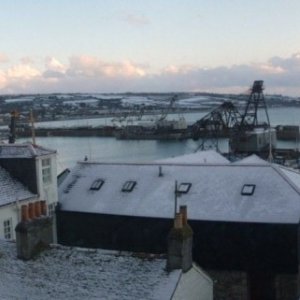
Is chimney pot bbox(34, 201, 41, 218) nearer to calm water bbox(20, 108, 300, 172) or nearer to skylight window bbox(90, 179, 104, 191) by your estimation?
skylight window bbox(90, 179, 104, 191)

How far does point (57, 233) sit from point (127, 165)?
13.0ft

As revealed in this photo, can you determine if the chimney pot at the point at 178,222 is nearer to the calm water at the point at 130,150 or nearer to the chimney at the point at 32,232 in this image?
the chimney at the point at 32,232

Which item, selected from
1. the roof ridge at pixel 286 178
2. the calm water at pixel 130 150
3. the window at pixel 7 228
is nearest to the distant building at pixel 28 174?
the window at pixel 7 228

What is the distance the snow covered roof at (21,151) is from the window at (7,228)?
9.56 feet

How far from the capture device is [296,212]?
824 inches

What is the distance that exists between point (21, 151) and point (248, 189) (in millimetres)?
8852

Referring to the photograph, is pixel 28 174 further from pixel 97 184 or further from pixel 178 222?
pixel 178 222

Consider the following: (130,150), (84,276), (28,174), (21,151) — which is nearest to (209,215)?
(28,174)

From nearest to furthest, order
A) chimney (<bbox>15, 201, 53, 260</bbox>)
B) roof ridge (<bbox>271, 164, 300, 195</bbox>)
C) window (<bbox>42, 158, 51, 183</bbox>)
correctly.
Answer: chimney (<bbox>15, 201, 53, 260</bbox>) < roof ridge (<bbox>271, 164, 300, 195</bbox>) < window (<bbox>42, 158, 51, 183</bbox>)

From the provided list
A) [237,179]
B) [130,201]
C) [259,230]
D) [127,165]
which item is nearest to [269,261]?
[259,230]

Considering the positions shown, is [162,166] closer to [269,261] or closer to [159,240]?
[159,240]

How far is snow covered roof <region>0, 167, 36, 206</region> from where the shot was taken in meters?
23.2

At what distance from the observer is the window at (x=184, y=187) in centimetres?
2340

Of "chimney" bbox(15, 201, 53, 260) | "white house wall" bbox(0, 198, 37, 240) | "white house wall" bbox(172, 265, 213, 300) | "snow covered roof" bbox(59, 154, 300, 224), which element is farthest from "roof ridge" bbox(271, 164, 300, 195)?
"chimney" bbox(15, 201, 53, 260)
